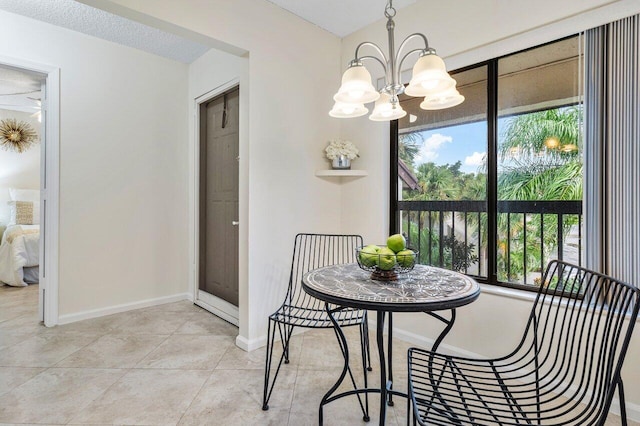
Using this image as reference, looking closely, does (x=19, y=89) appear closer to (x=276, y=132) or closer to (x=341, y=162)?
(x=276, y=132)

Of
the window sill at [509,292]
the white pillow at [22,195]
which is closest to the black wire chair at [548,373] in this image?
the window sill at [509,292]

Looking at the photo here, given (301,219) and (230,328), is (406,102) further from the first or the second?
(230,328)

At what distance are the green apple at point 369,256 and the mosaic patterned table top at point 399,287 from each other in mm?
86

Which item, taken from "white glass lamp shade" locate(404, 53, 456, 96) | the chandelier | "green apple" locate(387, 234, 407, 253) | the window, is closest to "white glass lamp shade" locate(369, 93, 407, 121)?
the chandelier

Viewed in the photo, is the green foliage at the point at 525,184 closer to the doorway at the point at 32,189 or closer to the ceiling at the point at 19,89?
the doorway at the point at 32,189

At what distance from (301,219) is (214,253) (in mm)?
1239

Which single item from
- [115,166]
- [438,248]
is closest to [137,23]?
[115,166]

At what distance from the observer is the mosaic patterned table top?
1.24 metres

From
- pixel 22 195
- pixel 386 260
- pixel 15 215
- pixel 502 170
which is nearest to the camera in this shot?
pixel 386 260

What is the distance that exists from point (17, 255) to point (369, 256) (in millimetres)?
4956

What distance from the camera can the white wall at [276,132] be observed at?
2492 millimetres

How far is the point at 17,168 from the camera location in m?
5.88

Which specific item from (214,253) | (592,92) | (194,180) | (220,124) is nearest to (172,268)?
(214,253)

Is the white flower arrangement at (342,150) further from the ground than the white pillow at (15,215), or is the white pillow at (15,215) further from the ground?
the white flower arrangement at (342,150)
